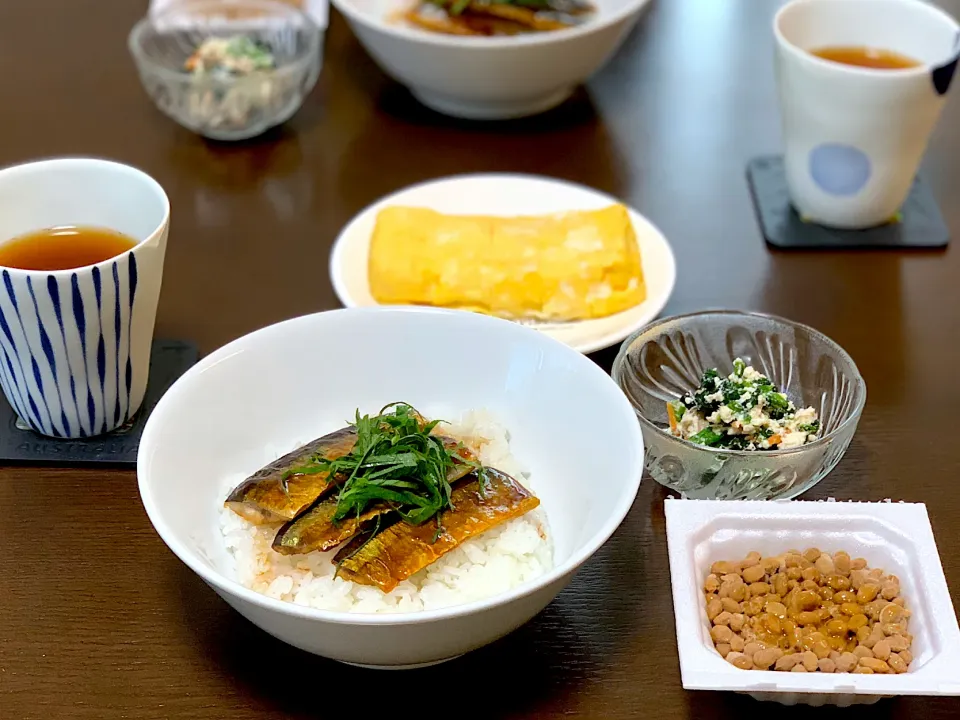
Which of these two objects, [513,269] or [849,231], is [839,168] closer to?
[849,231]

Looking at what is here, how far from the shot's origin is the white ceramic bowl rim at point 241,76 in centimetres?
175

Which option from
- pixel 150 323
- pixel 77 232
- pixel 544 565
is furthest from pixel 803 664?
pixel 77 232

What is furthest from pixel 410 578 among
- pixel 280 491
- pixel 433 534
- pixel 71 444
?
pixel 71 444

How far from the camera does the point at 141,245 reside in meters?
1.14

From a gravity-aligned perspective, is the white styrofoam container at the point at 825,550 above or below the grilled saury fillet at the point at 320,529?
above

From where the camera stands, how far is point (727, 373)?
1.29 metres

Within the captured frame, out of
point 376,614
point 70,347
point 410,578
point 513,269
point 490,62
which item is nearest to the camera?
point 376,614

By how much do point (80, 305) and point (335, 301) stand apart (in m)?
0.43

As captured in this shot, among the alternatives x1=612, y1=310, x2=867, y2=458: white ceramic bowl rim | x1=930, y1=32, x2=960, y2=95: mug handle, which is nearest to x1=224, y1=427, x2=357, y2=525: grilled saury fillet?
x1=612, y1=310, x2=867, y2=458: white ceramic bowl rim

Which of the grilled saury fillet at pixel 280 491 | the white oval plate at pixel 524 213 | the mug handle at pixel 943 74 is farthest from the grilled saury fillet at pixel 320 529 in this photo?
the mug handle at pixel 943 74

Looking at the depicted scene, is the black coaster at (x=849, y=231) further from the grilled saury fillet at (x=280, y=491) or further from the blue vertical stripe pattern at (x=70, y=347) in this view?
the blue vertical stripe pattern at (x=70, y=347)

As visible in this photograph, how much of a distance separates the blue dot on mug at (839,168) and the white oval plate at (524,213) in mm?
271

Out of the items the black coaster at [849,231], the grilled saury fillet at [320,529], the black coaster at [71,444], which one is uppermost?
the grilled saury fillet at [320,529]

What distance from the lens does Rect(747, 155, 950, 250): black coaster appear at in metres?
1.61
